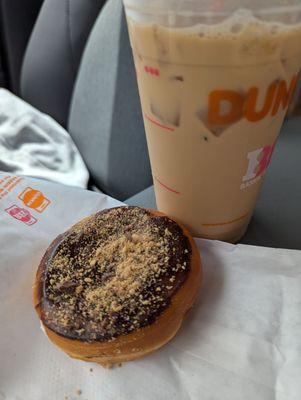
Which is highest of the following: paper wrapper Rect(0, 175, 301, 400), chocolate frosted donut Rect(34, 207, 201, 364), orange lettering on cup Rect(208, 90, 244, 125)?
orange lettering on cup Rect(208, 90, 244, 125)

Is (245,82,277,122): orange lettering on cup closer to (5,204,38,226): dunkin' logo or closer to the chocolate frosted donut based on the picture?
the chocolate frosted donut

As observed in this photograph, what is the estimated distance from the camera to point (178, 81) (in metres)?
0.39

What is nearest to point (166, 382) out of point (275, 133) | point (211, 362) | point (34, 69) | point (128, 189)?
point (211, 362)

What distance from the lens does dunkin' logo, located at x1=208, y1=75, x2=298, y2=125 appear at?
386mm

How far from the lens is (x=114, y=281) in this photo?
0.43 m

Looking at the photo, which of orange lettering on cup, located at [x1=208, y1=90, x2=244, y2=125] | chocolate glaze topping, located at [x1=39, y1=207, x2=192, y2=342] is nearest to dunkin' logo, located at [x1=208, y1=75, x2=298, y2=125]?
orange lettering on cup, located at [x1=208, y1=90, x2=244, y2=125]

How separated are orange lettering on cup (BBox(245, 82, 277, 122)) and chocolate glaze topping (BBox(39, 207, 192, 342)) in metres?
0.17

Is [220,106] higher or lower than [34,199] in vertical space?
higher

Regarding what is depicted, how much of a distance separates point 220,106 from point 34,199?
0.34m

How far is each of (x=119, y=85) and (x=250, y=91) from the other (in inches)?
19.7

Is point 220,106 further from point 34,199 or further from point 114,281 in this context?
point 34,199

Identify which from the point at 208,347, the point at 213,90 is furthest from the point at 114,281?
the point at 213,90

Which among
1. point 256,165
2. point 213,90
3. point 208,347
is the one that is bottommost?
point 208,347

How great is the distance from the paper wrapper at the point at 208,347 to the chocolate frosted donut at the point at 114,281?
Answer: 0.03 metres
